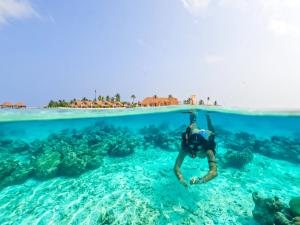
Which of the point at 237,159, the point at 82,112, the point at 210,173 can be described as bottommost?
the point at 237,159

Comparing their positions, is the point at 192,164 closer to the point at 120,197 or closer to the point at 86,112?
the point at 120,197

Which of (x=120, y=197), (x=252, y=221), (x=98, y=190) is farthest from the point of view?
(x=98, y=190)

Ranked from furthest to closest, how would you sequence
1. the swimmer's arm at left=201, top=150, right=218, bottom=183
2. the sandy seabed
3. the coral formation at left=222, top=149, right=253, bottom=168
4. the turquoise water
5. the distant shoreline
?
the distant shoreline < the coral formation at left=222, top=149, right=253, bottom=168 < the turquoise water < the sandy seabed < the swimmer's arm at left=201, top=150, right=218, bottom=183

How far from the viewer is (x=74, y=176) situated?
365 inches

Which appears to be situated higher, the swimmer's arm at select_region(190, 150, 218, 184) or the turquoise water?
the swimmer's arm at select_region(190, 150, 218, 184)

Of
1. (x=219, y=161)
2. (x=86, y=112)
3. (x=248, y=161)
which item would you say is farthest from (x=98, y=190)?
(x=86, y=112)

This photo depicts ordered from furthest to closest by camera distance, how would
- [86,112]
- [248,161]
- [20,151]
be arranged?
[86,112]
[20,151]
[248,161]

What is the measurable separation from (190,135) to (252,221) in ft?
11.6

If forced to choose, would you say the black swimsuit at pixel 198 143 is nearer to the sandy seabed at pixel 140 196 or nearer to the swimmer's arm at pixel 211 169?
the swimmer's arm at pixel 211 169

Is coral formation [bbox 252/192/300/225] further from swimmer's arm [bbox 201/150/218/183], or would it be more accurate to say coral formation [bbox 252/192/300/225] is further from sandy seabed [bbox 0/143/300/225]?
swimmer's arm [bbox 201/150/218/183]

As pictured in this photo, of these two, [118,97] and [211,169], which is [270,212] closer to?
[211,169]

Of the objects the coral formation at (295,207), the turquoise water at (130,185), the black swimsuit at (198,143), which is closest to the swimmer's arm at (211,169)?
the black swimsuit at (198,143)

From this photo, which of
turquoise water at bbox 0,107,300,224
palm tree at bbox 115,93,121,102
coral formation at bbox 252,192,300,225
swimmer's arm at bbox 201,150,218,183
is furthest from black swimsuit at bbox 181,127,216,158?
palm tree at bbox 115,93,121,102

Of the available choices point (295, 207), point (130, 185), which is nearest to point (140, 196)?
point (130, 185)
